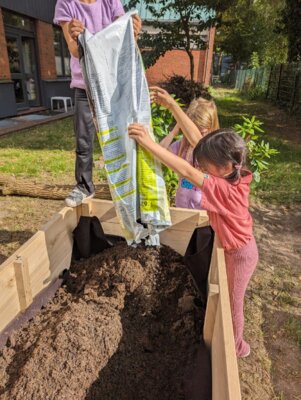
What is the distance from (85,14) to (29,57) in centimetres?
1175

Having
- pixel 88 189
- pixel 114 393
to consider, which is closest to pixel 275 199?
pixel 88 189

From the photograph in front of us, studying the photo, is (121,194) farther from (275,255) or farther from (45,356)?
(275,255)

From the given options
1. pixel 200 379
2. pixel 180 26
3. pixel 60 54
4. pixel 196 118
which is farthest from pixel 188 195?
pixel 60 54

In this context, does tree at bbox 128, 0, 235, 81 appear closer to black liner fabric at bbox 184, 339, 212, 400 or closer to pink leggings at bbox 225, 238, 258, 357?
pink leggings at bbox 225, 238, 258, 357

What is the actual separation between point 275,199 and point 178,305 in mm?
3567

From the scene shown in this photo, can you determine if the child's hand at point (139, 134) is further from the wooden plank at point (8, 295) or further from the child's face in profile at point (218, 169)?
the wooden plank at point (8, 295)

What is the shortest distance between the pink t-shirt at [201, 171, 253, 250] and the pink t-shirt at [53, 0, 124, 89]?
1294 millimetres

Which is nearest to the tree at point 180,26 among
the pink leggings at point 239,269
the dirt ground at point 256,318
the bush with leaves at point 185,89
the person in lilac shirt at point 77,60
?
the bush with leaves at point 185,89

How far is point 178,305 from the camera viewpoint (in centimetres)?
203

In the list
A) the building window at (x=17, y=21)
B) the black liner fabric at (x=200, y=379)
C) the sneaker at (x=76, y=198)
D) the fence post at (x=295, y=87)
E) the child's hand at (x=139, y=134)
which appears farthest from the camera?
the fence post at (x=295, y=87)

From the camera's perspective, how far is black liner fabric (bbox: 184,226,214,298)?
2109 mm

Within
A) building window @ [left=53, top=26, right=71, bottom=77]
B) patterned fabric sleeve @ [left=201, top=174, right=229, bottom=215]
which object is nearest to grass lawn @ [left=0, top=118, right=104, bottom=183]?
patterned fabric sleeve @ [left=201, top=174, right=229, bottom=215]

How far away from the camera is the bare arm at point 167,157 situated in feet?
5.78

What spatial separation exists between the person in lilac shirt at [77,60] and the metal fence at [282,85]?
12242 millimetres
